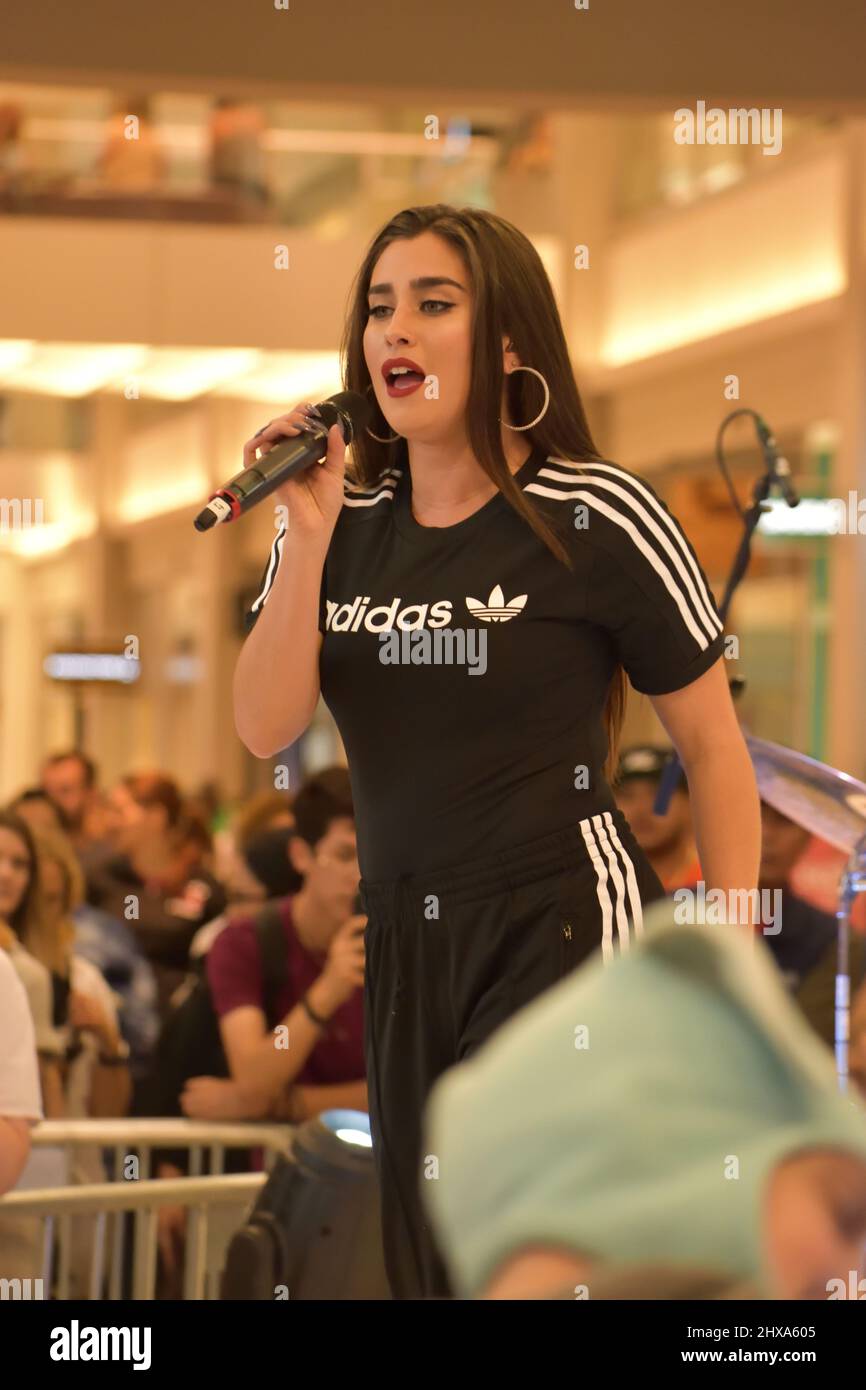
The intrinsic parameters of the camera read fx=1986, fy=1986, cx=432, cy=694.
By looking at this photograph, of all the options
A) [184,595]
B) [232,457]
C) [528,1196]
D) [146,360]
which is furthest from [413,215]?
[184,595]

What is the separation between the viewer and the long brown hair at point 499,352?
5.52 feet

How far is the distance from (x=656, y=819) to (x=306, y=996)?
82cm

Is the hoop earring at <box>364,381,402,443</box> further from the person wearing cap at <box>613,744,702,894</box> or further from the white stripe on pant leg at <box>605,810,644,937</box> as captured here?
the person wearing cap at <box>613,744,702,894</box>

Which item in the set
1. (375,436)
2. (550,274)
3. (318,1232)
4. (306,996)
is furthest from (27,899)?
(550,274)

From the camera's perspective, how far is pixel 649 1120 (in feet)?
1.75

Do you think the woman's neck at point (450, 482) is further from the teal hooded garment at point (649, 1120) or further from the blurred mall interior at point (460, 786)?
the teal hooded garment at point (649, 1120)

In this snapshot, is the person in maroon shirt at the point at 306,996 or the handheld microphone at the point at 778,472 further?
the person in maroon shirt at the point at 306,996

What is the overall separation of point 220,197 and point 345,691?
10074 mm

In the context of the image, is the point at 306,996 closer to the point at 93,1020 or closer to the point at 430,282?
the point at 93,1020

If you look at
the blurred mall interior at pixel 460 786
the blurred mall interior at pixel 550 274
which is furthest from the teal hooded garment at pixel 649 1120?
the blurred mall interior at pixel 550 274

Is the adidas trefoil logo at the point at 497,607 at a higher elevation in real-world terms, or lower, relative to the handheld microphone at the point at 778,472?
lower

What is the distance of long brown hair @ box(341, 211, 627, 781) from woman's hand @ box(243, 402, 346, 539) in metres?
0.13


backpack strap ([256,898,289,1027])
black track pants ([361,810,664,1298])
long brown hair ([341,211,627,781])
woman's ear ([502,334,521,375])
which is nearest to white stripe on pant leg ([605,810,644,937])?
black track pants ([361,810,664,1298])

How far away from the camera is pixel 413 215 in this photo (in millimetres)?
1721
